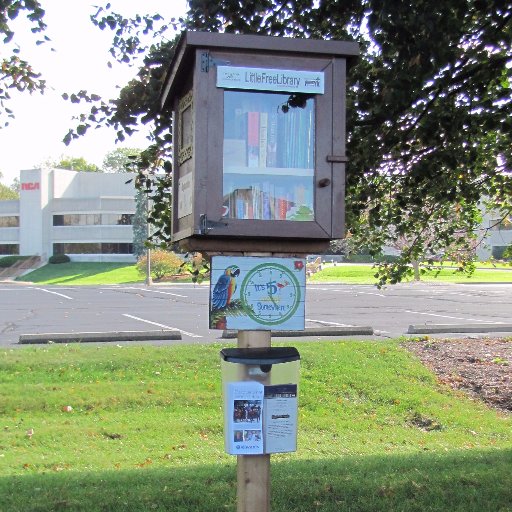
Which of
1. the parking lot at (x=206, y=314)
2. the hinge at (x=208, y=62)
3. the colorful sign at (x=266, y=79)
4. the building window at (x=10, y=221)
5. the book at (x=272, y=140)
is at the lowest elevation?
the parking lot at (x=206, y=314)

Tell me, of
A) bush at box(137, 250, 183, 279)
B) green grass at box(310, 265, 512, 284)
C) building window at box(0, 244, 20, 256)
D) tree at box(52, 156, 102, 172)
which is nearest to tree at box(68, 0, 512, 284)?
green grass at box(310, 265, 512, 284)

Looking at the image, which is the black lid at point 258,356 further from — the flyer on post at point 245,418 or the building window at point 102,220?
the building window at point 102,220

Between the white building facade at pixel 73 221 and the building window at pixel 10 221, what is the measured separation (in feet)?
4.60

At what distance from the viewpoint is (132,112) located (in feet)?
20.2

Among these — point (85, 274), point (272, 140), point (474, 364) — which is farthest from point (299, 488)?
point (85, 274)

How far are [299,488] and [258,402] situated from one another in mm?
2319

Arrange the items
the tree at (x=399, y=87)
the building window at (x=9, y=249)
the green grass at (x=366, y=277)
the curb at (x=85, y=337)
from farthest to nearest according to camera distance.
→ the building window at (x=9, y=249), the green grass at (x=366, y=277), the curb at (x=85, y=337), the tree at (x=399, y=87)

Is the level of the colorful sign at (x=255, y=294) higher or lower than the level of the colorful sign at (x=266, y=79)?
lower

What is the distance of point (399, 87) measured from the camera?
15.6 ft

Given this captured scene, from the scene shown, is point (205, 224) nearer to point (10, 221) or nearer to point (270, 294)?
point (270, 294)

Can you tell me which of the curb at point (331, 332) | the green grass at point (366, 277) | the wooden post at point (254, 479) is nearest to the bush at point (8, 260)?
the green grass at point (366, 277)

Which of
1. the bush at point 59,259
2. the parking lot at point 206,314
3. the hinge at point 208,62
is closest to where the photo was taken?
the hinge at point 208,62

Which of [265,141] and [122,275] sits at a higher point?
[265,141]

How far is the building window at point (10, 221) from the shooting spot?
66.2m
